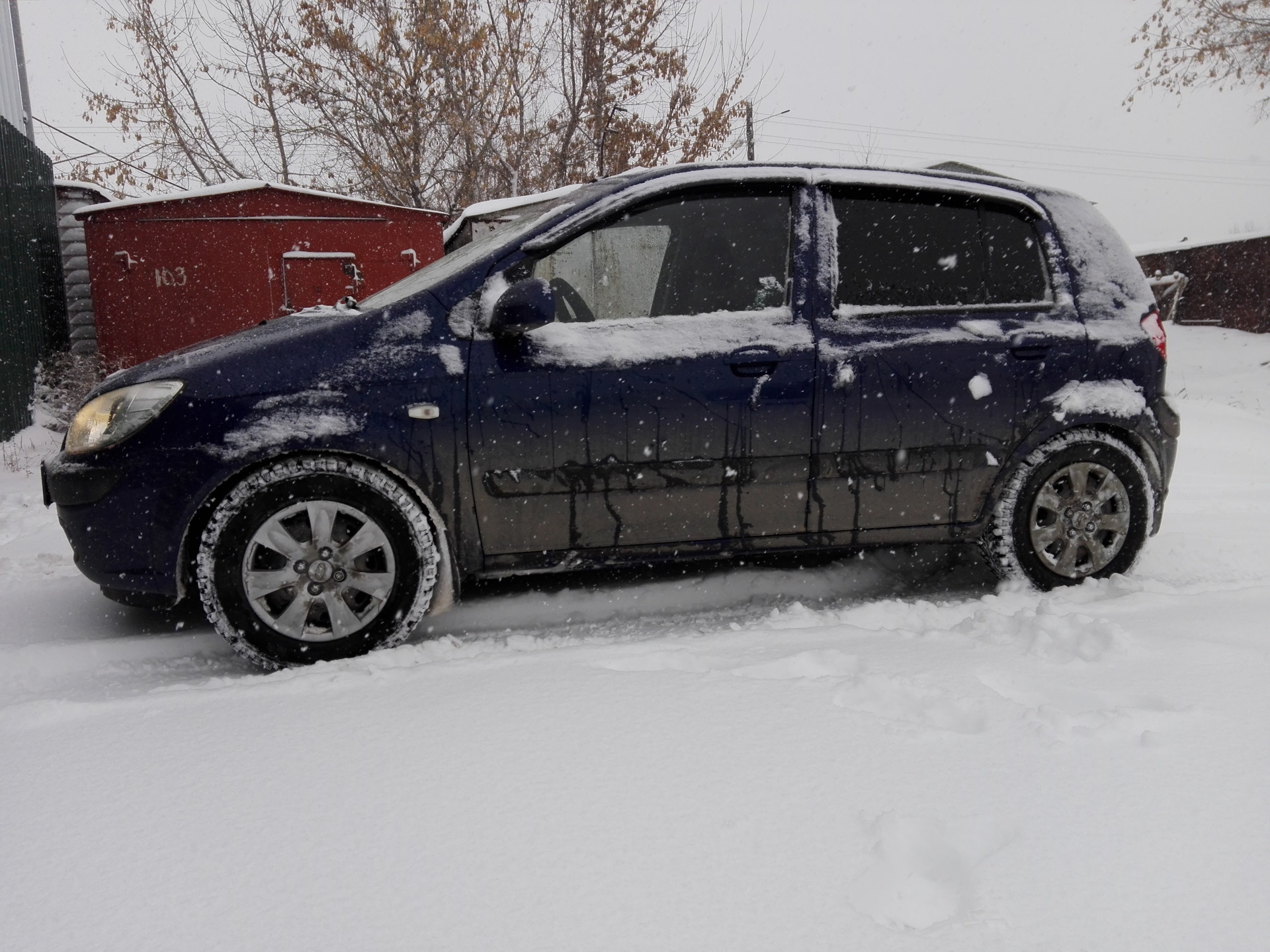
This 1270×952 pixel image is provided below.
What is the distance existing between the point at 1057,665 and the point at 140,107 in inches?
836

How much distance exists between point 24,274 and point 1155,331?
1042 centimetres

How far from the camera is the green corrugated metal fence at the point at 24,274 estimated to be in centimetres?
853

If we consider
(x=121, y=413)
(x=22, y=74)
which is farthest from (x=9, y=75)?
(x=121, y=413)

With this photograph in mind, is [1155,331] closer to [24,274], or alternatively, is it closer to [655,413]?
[655,413]

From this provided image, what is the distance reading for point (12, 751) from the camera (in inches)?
81.7

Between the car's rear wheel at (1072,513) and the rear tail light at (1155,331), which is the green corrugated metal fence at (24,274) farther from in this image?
the rear tail light at (1155,331)

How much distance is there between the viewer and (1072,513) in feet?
11.4

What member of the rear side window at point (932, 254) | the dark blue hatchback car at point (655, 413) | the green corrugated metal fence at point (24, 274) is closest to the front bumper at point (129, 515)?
the dark blue hatchback car at point (655, 413)

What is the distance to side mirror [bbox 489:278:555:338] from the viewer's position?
288 centimetres

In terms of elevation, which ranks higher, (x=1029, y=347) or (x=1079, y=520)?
(x=1029, y=347)

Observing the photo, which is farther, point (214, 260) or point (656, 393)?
point (214, 260)

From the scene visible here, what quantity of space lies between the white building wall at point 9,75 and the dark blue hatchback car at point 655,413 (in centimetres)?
1326

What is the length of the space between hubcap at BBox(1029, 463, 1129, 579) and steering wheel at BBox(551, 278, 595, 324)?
1.88 metres

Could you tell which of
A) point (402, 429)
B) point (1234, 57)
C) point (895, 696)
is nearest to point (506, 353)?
point (402, 429)
